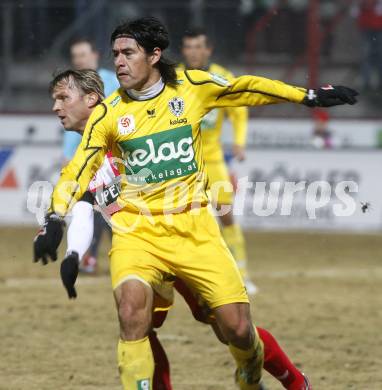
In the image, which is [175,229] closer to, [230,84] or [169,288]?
[169,288]

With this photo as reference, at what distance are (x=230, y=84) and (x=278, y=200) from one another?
8.88 metres

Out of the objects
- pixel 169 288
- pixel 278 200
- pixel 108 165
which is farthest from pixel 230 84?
pixel 278 200

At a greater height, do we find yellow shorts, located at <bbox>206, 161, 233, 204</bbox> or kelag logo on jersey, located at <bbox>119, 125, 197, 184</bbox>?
kelag logo on jersey, located at <bbox>119, 125, 197, 184</bbox>

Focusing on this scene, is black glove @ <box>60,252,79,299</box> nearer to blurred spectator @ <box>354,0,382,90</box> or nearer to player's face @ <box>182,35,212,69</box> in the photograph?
player's face @ <box>182,35,212,69</box>

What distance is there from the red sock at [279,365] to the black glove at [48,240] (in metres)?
1.56

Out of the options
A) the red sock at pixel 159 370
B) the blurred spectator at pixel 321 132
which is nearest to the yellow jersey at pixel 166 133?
the red sock at pixel 159 370

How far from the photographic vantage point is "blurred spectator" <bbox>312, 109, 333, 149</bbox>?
49.1ft

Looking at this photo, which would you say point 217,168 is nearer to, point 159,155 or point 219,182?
point 219,182

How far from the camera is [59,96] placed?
6.10m

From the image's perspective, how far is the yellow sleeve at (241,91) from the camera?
5.90 metres

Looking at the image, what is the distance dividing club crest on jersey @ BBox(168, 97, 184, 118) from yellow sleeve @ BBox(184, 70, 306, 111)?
5.1 inches

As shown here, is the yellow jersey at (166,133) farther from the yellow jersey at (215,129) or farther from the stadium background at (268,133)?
the yellow jersey at (215,129)

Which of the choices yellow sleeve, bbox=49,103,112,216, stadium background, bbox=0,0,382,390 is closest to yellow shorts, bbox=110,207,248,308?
yellow sleeve, bbox=49,103,112,216

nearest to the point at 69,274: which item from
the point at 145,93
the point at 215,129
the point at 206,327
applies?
the point at 145,93
